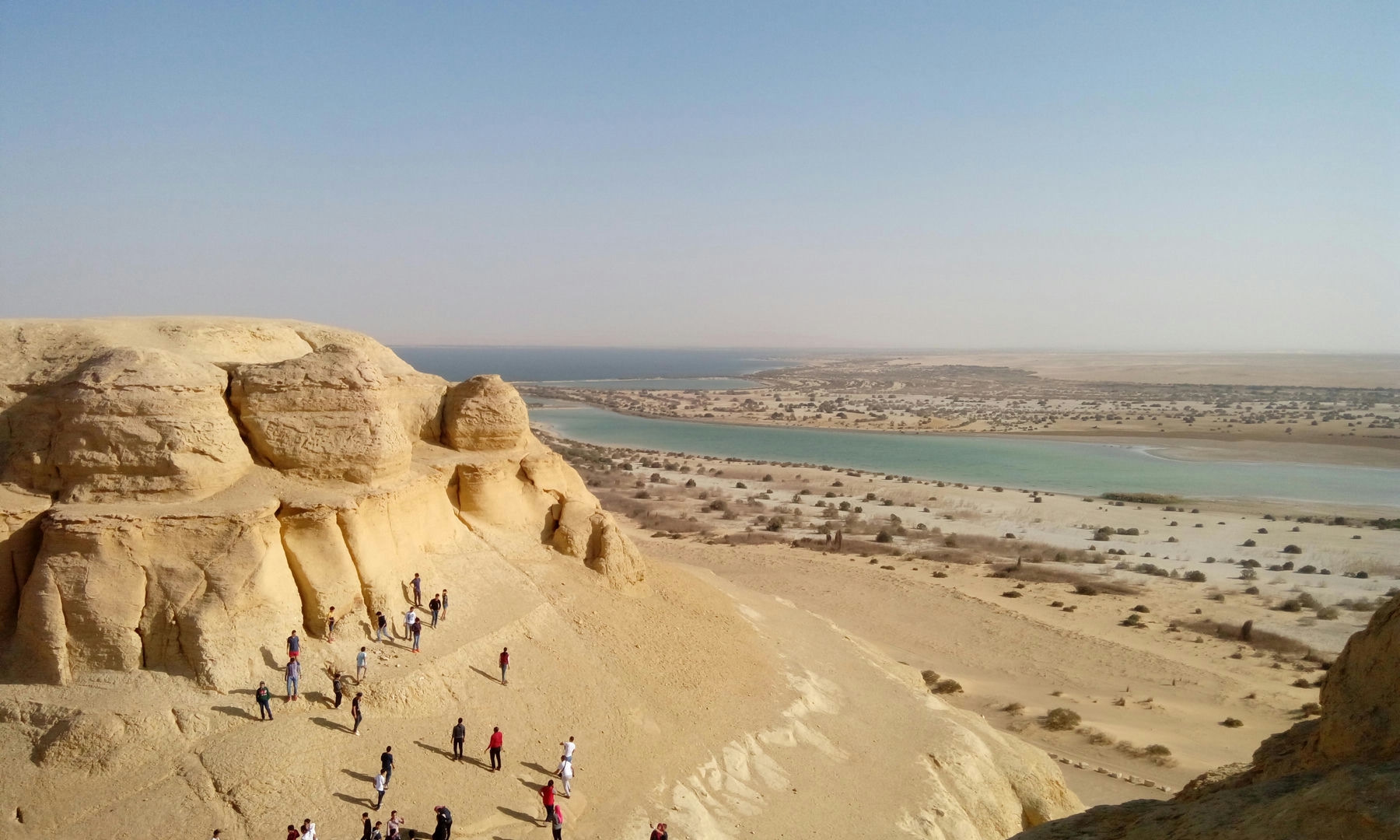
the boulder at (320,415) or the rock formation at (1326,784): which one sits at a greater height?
the boulder at (320,415)

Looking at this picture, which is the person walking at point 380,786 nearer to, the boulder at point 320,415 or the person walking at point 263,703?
the person walking at point 263,703

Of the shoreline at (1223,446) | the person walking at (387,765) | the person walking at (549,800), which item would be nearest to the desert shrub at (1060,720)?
the person walking at (549,800)

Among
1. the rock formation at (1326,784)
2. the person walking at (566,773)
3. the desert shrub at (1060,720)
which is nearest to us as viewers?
the rock formation at (1326,784)

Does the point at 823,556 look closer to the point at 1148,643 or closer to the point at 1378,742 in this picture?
the point at 1148,643

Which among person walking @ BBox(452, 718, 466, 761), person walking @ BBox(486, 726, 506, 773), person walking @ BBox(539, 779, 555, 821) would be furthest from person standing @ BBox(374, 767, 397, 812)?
person walking @ BBox(539, 779, 555, 821)

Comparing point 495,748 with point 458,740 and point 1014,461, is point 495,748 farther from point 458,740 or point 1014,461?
point 1014,461

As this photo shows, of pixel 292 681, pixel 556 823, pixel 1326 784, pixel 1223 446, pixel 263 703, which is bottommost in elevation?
pixel 556 823

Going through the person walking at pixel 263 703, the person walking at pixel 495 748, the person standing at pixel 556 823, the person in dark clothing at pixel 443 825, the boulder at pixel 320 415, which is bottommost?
the person standing at pixel 556 823

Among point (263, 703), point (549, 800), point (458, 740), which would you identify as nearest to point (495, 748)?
point (458, 740)
